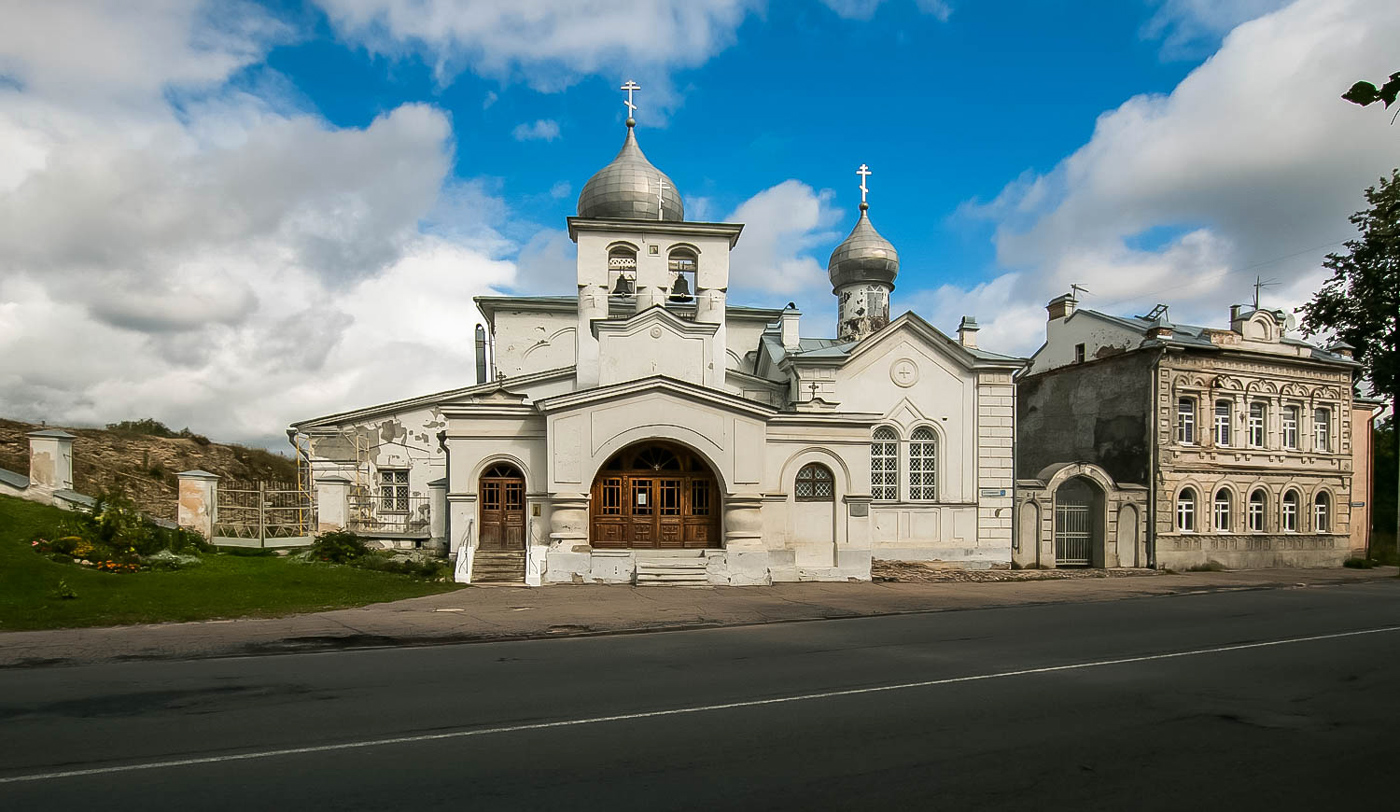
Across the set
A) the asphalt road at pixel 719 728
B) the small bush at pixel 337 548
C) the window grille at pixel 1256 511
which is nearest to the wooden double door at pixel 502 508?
the small bush at pixel 337 548

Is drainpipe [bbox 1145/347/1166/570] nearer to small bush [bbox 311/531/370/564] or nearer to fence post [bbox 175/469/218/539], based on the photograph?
small bush [bbox 311/531/370/564]

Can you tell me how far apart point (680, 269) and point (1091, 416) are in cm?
1525

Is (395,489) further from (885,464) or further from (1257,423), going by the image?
(1257,423)

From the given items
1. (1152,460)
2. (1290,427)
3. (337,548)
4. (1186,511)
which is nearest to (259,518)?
(337,548)

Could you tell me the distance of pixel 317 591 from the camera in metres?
15.7

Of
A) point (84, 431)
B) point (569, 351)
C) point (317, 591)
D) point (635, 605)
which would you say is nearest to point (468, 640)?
point (635, 605)

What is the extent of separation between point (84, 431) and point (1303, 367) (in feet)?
146

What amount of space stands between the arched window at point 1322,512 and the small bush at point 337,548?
31.1 metres

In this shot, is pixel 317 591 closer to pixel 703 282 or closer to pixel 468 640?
pixel 468 640

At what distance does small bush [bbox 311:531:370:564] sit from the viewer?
19.5 m

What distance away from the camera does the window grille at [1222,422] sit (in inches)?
1111

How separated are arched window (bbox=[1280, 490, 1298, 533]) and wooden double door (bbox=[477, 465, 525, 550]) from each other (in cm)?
2583

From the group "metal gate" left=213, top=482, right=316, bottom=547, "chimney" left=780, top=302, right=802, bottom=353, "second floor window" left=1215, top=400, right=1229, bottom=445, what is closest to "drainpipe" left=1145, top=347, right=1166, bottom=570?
"second floor window" left=1215, top=400, right=1229, bottom=445

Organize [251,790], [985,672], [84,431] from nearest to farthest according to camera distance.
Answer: [251,790]
[985,672]
[84,431]
